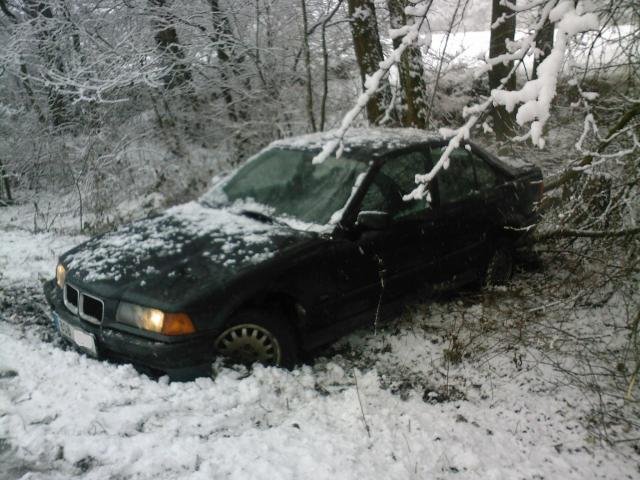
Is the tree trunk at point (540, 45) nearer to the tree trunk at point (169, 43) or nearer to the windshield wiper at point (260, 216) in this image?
the windshield wiper at point (260, 216)

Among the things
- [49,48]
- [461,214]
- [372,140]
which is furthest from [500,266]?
[49,48]

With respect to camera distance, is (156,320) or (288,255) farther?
(288,255)

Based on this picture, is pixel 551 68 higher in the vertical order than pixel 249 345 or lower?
higher

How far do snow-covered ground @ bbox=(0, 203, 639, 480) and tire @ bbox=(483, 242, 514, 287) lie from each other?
3.56 feet

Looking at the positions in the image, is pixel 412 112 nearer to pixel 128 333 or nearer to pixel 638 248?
pixel 638 248

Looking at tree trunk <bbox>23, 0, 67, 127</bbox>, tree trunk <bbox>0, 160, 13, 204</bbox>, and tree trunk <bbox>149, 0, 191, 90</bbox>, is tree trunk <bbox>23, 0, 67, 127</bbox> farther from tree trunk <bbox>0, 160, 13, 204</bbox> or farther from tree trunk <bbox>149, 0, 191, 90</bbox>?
tree trunk <bbox>0, 160, 13, 204</bbox>

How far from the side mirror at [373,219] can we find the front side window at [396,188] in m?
0.18

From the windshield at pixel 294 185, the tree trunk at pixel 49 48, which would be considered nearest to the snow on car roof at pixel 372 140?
the windshield at pixel 294 185

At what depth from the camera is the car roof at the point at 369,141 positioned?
4.27 meters

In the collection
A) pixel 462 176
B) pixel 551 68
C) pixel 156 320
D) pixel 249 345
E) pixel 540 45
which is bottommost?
pixel 249 345

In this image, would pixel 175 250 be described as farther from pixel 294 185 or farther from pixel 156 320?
pixel 294 185

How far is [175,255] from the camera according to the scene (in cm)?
361

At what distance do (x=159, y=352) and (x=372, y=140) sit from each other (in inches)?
94.6

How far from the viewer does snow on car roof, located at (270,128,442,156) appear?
14.2 ft
